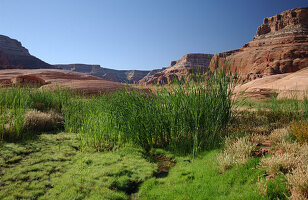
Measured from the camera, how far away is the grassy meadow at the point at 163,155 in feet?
7.63

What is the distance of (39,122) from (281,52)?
40.5 m

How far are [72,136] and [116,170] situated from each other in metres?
2.61

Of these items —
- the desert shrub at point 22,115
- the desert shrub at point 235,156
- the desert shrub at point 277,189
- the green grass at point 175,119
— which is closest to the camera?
the desert shrub at point 277,189

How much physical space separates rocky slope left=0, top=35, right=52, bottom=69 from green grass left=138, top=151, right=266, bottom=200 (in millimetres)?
83128

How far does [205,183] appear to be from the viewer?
8.22 ft

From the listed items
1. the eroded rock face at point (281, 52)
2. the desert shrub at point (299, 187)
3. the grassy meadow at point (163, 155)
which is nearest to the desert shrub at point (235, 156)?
the grassy meadow at point (163, 155)

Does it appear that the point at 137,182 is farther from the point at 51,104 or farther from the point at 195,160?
the point at 51,104

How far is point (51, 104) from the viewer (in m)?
7.54

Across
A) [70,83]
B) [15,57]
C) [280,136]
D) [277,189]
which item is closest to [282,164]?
[277,189]

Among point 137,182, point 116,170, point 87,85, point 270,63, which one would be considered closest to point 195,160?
point 137,182

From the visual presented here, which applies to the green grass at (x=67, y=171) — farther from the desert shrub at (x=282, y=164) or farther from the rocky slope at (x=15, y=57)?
the rocky slope at (x=15, y=57)

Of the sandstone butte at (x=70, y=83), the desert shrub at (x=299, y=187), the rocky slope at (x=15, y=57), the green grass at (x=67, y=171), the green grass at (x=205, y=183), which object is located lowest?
the green grass at (x=67, y=171)

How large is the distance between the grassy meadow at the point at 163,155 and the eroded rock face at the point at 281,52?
2196 cm

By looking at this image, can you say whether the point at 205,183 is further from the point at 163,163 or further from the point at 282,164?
the point at 163,163
